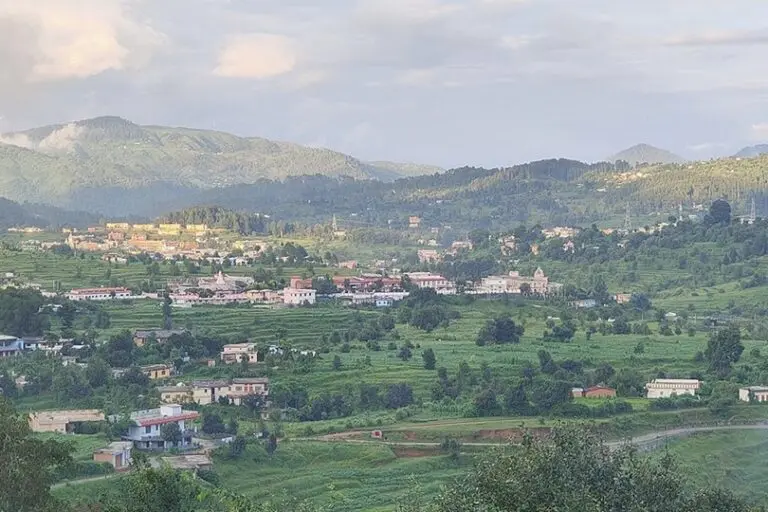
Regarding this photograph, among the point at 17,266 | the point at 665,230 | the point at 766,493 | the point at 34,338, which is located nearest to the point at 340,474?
the point at 766,493

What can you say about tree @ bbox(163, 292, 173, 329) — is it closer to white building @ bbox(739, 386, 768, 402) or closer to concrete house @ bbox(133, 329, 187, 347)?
concrete house @ bbox(133, 329, 187, 347)

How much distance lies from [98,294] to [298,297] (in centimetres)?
1109

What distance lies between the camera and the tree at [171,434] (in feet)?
122

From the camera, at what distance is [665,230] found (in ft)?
308

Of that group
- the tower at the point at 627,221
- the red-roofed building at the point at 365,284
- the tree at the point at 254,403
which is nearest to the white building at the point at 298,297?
the red-roofed building at the point at 365,284

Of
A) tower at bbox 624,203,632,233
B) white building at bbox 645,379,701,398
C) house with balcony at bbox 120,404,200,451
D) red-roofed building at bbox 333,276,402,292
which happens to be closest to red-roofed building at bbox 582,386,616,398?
white building at bbox 645,379,701,398

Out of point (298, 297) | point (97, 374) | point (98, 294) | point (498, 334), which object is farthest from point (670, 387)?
point (98, 294)

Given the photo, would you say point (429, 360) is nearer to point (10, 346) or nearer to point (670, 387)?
point (670, 387)

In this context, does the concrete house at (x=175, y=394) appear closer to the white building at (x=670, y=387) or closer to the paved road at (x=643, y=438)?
the paved road at (x=643, y=438)

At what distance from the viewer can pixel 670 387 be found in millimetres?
45906

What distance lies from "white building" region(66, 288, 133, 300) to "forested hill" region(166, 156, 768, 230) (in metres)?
63.2

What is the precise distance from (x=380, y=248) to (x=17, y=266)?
45.9m

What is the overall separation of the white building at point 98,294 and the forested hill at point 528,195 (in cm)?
6319

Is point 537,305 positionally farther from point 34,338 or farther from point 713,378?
point 34,338
